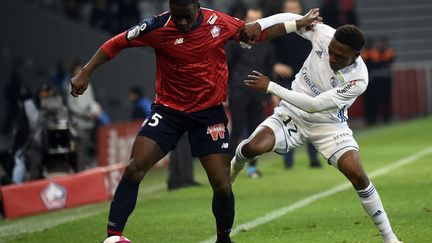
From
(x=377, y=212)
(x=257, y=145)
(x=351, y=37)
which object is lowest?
(x=377, y=212)

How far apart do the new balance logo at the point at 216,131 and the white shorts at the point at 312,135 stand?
1.03 meters

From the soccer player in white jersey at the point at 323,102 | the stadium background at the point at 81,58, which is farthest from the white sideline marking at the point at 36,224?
the stadium background at the point at 81,58

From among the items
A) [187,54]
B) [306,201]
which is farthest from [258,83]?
[306,201]

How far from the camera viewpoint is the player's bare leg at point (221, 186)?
9.49m

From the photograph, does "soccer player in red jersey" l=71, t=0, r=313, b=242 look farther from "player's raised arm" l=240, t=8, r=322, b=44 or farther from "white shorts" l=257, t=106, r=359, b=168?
"white shorts" l=257, t=106, r=359, b=168

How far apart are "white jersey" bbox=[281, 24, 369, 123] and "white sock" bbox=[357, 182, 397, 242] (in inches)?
31.5

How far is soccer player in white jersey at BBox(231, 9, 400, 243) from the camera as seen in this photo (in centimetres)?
956

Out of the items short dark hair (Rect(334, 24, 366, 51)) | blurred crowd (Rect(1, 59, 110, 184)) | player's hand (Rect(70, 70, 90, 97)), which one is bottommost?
blurred crowd (Rect(1, 59, 110, 184))

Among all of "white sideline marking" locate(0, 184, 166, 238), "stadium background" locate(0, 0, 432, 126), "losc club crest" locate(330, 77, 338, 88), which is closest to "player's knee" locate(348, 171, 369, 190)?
"losc club crest" locate(330, 77, 338, 88)

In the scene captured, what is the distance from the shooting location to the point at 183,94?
31.0 feet

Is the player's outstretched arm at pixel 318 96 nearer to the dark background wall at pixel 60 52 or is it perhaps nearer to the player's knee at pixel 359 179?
the player's knee at pixel 359 179

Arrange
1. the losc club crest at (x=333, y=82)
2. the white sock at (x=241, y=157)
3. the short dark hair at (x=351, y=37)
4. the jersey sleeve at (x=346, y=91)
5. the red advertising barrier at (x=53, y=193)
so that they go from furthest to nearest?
the red advertising barrier at (x=53, y=193), the white sock at (x=241, y=157), the losc club crest at (x=333, y=82), the jersey sleeve at (x=346, y=91), the short dark hair at (x=351, y=37)

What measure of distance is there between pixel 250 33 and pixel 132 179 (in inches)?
62.2

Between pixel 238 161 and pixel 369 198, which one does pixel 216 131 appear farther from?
pixel 369 198
